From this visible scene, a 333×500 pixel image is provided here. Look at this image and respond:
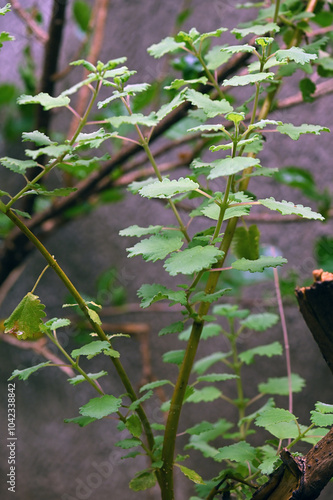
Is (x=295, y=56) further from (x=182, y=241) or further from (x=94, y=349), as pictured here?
(x=94, y=349)

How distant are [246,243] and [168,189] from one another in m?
0.22

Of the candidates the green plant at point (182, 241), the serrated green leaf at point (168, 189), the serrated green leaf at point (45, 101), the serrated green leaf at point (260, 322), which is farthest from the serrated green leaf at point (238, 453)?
the serrated green leaf at point (45, 101)

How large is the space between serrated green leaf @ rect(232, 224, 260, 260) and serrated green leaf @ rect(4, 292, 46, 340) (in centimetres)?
27

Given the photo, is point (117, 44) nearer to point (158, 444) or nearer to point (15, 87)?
point (15, 87)

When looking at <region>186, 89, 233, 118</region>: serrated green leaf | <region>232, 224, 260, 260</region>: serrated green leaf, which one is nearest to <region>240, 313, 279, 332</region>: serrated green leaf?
<region>232, 224, 260, 260</region>: serrated green leaf

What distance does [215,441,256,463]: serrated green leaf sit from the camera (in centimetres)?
61

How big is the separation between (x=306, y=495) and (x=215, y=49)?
22.3 inches

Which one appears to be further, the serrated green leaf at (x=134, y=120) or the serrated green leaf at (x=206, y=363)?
the serrated green leaf at (x=206, y=363)

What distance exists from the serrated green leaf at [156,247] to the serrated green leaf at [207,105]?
133 millimetres

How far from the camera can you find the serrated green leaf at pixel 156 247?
20.8 inches

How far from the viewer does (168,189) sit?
489mm

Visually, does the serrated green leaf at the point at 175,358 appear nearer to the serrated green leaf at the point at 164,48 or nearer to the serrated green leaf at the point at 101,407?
the serrated green leaf at the point at 101,407

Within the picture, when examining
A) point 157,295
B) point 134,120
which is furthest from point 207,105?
point 157,295

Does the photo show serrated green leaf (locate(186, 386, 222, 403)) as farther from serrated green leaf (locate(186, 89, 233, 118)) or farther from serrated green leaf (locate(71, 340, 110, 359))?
serrated green leaf (locate(186, 89, 233, 118))
